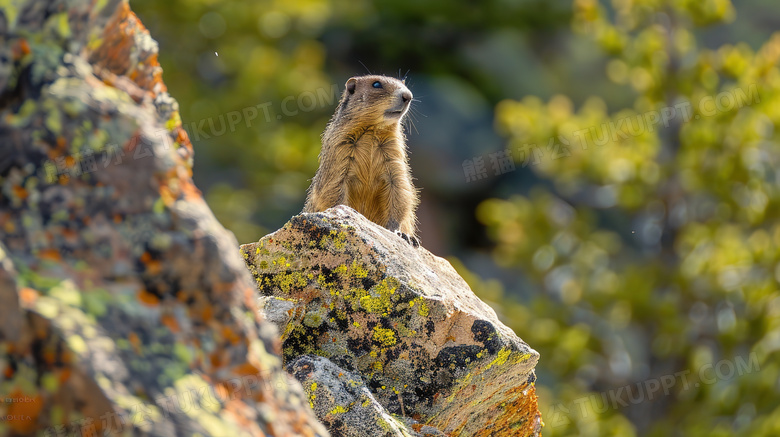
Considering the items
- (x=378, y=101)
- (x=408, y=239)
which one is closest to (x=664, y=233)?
(x=378, y=101)

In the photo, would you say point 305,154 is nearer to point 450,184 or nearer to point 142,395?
point 450,184

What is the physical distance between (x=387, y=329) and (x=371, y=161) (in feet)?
10.4

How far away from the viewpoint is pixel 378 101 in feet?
24.1

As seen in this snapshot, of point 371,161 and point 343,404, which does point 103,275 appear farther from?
point 371,161

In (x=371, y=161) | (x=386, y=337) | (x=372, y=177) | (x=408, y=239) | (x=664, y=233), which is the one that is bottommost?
(x=386, y=337)

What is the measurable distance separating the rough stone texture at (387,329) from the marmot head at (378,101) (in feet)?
9.58

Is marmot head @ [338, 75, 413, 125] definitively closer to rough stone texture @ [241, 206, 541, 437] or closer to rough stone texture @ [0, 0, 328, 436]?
rough stone texture @ [241, 206, 541, 437]

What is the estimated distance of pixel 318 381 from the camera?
3773 millimetres

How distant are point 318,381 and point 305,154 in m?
16.9

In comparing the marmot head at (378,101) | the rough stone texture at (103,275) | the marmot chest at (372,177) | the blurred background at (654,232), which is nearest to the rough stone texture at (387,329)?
the rough stone texture at (103,275)

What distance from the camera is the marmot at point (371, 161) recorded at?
696cm

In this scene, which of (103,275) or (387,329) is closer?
(103,275)

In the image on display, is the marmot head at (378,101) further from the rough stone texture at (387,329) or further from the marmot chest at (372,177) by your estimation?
the rough stone texture at (387,329)

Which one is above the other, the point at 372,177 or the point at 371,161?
the point at 371,161
